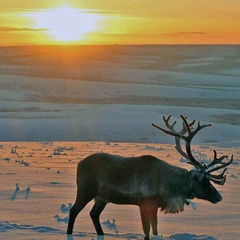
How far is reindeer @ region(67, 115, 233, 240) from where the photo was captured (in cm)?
694

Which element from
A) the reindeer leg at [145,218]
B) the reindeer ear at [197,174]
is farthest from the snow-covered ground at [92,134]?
the reindeer ear at [197,174]

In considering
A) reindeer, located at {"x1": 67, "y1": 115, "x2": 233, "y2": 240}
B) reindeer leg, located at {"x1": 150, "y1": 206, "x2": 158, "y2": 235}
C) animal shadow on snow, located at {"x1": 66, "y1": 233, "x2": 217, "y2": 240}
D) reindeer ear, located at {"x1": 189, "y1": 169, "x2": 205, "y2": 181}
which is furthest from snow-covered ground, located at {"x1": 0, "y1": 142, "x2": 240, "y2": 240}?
reindeer ear, located at {"x1": 189, "y1": 169, "x2": 205, "y2": 181}

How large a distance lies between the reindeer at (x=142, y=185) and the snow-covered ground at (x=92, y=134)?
0.33m

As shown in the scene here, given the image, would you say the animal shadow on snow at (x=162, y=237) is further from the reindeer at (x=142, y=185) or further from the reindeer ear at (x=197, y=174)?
the reindeer ear at (x=197, y=174)

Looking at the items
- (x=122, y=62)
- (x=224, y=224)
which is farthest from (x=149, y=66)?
(x=224, y=224)

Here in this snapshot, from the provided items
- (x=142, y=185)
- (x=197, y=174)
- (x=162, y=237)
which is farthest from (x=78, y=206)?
(x=197, y=174)

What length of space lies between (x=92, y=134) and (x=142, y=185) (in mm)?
12429

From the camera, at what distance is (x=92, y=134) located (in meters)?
19.3

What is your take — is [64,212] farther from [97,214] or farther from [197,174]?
[197,174]

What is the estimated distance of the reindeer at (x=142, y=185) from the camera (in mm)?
6941

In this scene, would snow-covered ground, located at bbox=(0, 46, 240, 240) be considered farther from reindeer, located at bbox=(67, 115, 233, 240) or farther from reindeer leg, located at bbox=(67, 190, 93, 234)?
reindeer, located at bbox=(67, 115, 233, 240)

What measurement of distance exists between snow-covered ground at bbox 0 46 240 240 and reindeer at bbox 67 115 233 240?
1.07 ft

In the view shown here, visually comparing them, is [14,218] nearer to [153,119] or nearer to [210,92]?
[153,119]

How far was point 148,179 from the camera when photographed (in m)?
6.96
